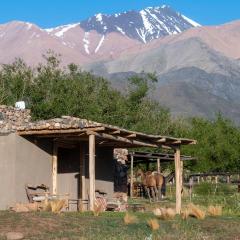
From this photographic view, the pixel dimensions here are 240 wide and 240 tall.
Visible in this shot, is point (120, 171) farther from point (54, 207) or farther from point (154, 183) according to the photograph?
point (54, 207)

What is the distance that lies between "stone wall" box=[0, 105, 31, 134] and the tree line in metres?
13.2

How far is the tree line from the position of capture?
3712 cm

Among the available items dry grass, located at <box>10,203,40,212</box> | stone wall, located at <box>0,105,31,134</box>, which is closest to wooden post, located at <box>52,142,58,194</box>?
stone wall, located at <box>0,105,31,134</box>

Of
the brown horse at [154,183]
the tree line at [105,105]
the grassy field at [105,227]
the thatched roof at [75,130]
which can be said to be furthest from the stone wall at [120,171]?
the grassy field at [105,227]

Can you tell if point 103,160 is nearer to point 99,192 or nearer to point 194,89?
point 99,192

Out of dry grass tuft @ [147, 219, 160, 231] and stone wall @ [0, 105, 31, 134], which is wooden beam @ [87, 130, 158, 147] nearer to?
stone wall @ [0, 105, 31, 134]

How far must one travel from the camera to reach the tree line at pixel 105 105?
1462 inches

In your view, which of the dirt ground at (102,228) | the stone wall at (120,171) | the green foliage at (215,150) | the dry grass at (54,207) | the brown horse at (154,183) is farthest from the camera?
the green foliage at (215,150)

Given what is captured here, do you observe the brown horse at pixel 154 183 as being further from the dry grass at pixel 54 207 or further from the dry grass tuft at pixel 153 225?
the dry grass tuft at pixel 153 225

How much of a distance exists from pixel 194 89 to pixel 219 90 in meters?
15.6

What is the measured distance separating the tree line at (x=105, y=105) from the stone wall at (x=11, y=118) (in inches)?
521

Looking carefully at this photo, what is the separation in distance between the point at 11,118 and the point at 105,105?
20.4 metres

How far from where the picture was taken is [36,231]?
1348 cm

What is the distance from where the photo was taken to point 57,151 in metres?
21.9
